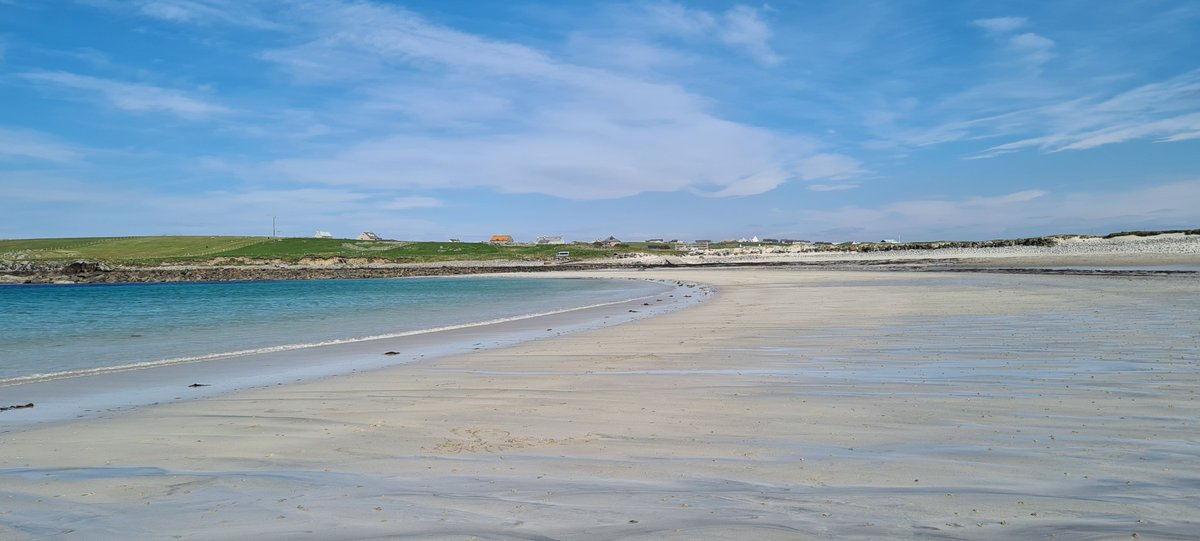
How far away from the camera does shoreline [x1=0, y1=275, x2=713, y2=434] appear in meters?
8.08

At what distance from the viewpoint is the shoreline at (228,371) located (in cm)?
808

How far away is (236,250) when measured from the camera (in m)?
110

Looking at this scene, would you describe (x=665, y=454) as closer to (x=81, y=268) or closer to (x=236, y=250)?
(x=81, y=268)

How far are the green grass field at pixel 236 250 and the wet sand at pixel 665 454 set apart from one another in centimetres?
9391

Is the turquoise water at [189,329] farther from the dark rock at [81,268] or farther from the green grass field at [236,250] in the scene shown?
the green grass field at [236,250]

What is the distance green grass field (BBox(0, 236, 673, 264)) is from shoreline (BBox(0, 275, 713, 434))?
8680 cm

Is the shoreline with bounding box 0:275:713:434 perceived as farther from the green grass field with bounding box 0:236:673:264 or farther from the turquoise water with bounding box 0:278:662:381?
the green grass field with bounding box 0:236:673:264

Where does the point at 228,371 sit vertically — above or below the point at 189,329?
above

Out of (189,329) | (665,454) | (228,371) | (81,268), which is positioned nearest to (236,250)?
(81,268)

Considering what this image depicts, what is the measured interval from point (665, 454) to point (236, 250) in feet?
391

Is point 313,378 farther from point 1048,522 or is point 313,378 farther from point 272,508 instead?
point 1048,522

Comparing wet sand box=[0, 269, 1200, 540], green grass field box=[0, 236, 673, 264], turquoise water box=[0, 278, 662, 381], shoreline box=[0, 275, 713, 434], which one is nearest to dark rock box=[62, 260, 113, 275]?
green grass field box=[0, 236, 673, 264]

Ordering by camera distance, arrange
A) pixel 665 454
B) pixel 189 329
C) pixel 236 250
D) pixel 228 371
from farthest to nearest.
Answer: pixel 236 250
pixel 189 329
pixel 228 371
pixel 665 454

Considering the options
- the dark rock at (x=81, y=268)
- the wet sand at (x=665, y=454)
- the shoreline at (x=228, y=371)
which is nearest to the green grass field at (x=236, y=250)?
the dark rock at (x=81, y=268)
